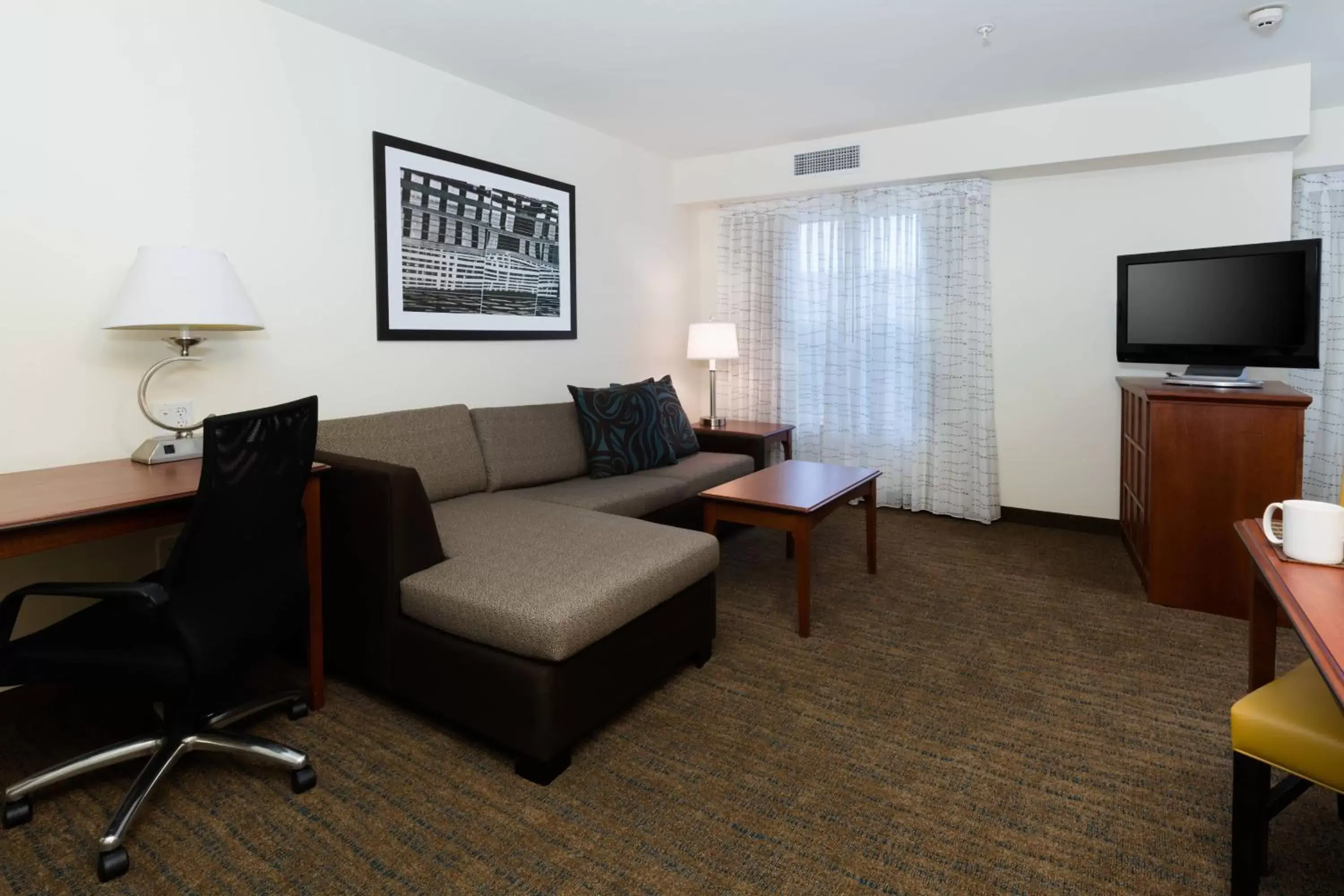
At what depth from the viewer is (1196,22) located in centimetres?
286

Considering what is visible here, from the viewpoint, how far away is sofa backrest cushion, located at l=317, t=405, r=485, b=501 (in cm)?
271

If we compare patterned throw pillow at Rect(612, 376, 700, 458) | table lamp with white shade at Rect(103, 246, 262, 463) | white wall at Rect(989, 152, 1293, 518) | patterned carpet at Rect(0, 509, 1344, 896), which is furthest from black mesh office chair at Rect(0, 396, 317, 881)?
white wall at Rect(989, 152, 1293, 518)

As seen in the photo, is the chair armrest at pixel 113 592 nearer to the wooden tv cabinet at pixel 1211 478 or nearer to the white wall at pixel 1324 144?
the wooden tv cabinet at pixel 1211 478

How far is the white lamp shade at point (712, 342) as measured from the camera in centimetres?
462

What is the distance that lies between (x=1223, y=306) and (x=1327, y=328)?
1.04 m

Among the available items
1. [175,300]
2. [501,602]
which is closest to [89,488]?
[175,300]

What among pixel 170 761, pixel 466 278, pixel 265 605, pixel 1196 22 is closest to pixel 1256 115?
pixel 1196 22

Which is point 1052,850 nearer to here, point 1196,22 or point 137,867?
point 137,867

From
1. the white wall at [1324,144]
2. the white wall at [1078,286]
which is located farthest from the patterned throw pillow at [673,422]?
the white wall at [1324,144]

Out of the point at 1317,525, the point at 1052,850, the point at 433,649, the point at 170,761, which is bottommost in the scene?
the point at 1052,850

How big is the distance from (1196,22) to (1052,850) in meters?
3.12

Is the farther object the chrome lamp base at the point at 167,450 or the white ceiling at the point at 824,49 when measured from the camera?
the white ceiling at the point at 824,49

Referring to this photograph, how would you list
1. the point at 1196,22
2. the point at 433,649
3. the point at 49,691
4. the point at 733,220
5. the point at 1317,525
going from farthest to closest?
the point at 733,220 < the point at 1196,22 < the point at 49,691 < the point at 433,649 < the point at 1317,525

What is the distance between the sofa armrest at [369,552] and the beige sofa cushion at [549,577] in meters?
0.07
